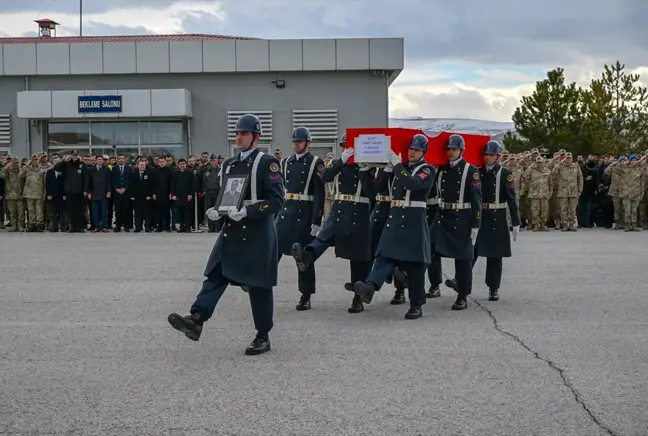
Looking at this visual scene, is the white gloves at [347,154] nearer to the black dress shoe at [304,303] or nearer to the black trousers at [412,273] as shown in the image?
the black trousers at [412,273]

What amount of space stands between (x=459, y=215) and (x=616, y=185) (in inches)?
542

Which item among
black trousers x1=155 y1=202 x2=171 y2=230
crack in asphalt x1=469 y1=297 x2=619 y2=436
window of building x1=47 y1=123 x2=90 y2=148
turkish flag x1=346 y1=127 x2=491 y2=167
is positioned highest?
window of building x1=47 y1=123 x2=90 y2=148

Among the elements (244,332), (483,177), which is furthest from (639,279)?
(244,332)

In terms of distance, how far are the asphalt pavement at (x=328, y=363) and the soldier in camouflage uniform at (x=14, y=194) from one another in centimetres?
1087

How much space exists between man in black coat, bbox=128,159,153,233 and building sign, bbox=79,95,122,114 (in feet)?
29.5

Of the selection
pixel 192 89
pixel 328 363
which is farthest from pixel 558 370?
pixel 192 89

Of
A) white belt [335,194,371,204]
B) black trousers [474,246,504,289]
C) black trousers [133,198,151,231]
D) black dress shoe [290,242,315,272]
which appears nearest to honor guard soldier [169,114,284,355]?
black dress shoe [290,242,315,272]

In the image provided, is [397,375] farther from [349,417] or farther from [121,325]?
[121,325]

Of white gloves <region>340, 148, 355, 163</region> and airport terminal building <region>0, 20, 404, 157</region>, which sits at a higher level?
airport terminal building <region>0, 20, 404, 157</region>

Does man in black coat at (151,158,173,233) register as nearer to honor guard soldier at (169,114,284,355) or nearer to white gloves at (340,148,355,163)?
white gloves at (340,148,355,163)

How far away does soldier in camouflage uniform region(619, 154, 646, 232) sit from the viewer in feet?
73.5

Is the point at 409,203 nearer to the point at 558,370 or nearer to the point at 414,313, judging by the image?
the point at 414,313

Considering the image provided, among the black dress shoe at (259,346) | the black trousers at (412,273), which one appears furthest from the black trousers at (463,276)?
the black dress shoe at (259,346)

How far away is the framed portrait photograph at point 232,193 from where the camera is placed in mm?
7557
